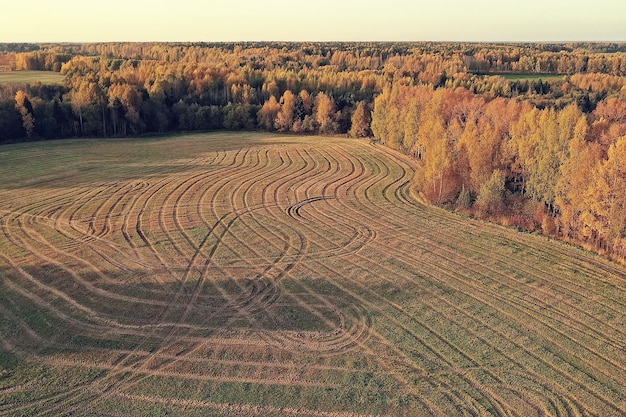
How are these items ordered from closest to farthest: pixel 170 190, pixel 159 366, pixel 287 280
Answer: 1. pixel 159 366
2. pixel 287 280
3. pixel 170 190

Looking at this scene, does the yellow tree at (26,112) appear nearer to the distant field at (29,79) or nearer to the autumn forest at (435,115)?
the autumn forest at (435,115)

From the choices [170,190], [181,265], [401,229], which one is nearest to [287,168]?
[170,190]

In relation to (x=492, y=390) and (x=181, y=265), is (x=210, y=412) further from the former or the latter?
(x=181, y=265)

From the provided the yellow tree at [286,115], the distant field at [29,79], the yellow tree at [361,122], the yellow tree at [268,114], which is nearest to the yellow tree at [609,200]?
the yellow tree at [361,122]

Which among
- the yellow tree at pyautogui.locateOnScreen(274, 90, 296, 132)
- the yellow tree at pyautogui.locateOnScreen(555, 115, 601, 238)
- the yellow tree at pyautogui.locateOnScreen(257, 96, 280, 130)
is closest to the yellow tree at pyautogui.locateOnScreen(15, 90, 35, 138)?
the yellow tree at pyautogui.locateOnScreen(257, 96, 280, 130)

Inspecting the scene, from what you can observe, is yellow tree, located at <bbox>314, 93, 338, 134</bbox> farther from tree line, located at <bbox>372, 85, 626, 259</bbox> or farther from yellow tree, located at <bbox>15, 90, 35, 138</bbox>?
yellow tree, located at <bbox>15, 90, 35, 138</bbox>
